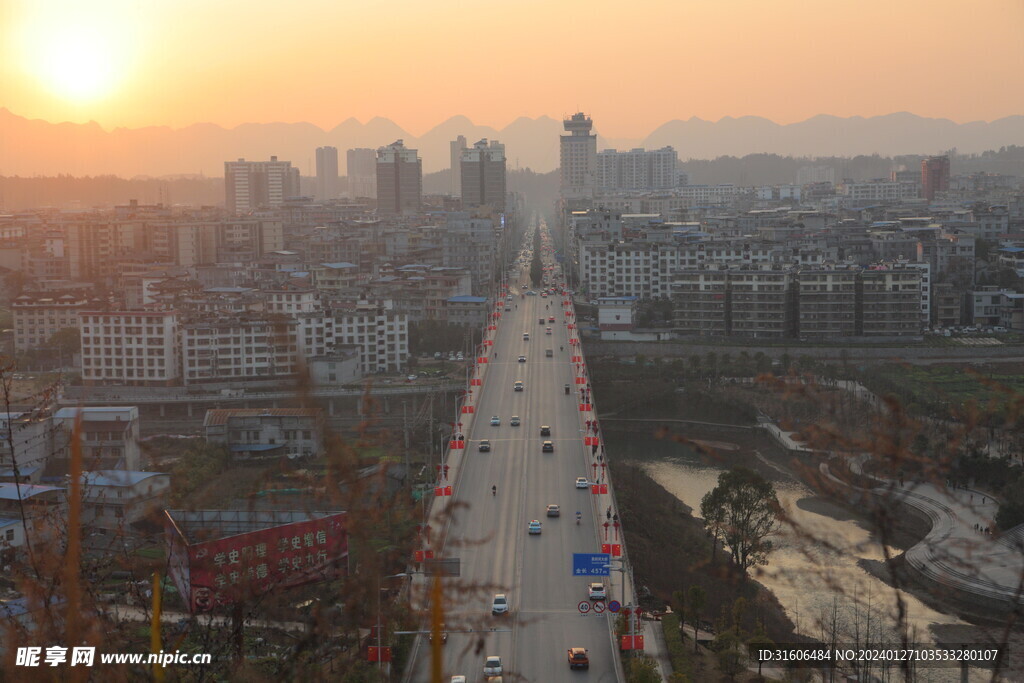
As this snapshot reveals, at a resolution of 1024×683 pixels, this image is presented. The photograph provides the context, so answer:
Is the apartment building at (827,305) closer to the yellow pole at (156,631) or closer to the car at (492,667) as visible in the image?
the car at (492,667)

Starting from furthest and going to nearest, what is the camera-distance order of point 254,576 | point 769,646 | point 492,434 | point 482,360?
1. point 482,360
2. point 492,434
3. point 769,646
4. point 254,576

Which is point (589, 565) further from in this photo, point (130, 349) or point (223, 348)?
point (130, 349)

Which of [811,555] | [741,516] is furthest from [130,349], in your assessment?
[811,555]

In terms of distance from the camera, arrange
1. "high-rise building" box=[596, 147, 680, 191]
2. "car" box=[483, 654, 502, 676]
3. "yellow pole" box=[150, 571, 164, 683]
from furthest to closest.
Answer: "high-rise building" box=[596, 147, 680, 191] < "car" box=[483, 654, 502, 676] < "yellow pole" box=[150, 571, 164, 683]

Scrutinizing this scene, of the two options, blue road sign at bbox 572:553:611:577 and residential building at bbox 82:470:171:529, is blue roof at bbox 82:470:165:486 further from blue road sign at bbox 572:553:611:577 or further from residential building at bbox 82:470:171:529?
blue road sign at bbox 572:553:611:577

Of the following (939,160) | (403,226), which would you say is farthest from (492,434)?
(939,160)

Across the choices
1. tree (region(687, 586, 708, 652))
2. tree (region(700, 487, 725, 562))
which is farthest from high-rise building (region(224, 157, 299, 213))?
tree (region(687, 586, 708, 652))

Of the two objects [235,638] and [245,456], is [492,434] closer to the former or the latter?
[245,456]

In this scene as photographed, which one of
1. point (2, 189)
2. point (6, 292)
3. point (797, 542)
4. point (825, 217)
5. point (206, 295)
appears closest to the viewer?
point (797, 542)
